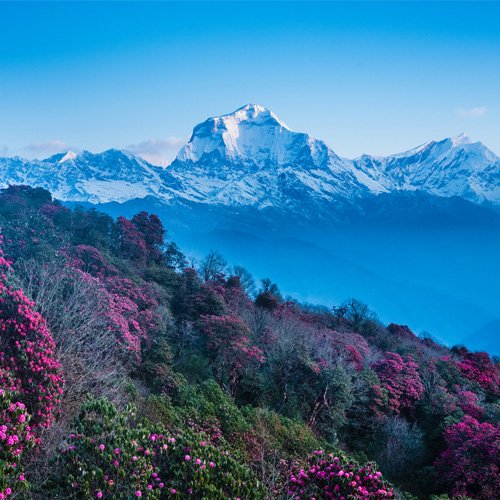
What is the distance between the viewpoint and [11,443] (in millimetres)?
6598

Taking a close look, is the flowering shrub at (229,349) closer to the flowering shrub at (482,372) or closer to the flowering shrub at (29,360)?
the flowering shrub at (29,360)

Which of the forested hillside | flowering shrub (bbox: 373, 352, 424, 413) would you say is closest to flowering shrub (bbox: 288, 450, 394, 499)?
the forested hillside

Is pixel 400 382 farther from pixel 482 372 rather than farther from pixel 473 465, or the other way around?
pixel 482 372

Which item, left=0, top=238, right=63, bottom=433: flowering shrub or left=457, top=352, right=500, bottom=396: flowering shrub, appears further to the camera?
left=457, top=352, right=500, bottom=396: flowering shrub

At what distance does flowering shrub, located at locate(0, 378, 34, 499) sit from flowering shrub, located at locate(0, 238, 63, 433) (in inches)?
77.3

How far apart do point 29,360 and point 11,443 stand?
4.49m

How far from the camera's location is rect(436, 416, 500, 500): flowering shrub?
52.0 ft

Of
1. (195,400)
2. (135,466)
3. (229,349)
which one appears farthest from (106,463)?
(229,349)

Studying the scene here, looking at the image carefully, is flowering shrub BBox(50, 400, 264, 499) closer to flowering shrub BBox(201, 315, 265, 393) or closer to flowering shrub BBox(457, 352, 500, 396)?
flowering shrub BBox(201, 315, 265, 393)

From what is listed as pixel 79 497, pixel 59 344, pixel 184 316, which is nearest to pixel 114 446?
pixel 79 497

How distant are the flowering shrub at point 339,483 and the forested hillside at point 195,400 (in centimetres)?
3

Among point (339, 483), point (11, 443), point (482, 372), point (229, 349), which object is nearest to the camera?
→ point (11, 443)

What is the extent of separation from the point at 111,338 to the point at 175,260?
1479 inches

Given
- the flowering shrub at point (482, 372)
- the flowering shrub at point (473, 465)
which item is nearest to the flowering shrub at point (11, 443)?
the flowering shrub at point (473, 465)
